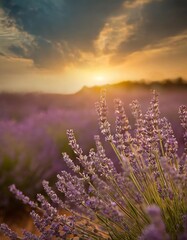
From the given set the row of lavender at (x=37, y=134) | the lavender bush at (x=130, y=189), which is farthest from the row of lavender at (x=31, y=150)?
the lavender bush at (x=130, y=189)

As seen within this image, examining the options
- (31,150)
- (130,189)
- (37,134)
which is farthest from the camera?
Result: (37,134)

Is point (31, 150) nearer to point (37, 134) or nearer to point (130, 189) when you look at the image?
point (37, 134)

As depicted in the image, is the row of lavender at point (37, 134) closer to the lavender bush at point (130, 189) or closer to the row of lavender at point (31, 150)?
the row of lavender at point (31, 150)

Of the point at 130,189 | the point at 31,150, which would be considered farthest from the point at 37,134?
the point at 130,189

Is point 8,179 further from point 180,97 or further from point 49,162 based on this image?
point 180,97

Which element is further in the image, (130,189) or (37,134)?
(37,134)

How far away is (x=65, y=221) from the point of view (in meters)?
1.54

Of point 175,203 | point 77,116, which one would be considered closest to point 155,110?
point 175,203

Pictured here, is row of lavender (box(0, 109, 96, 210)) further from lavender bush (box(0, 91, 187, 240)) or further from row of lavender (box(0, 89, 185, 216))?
lavender bush (box(0, 91, 187, 240))

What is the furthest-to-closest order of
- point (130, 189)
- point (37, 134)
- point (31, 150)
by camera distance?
point (37, 134) → point (31, 150) → point (130, 189)

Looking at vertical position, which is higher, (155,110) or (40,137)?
(155,110)

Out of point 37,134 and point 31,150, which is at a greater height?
point 37,134

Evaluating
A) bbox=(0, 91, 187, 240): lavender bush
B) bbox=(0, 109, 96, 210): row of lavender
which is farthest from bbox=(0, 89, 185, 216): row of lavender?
bbox=(0, 91, 187, 240): lavender bush

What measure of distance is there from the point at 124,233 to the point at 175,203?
210 millimetres
